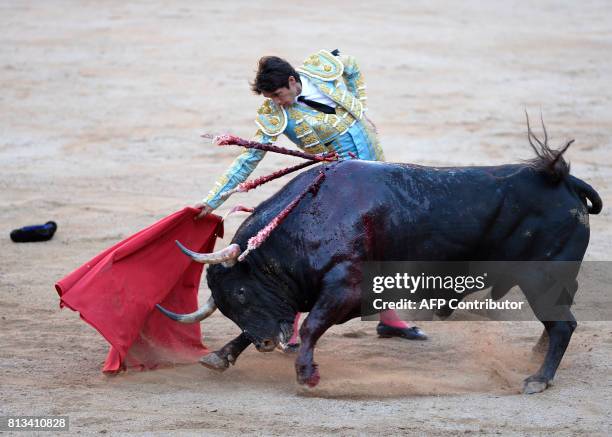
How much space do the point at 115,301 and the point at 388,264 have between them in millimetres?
1373

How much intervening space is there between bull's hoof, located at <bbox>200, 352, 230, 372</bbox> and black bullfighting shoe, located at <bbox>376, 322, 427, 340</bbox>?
1.09 meters

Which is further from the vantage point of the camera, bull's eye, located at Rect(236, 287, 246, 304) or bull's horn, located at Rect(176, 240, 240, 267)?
bull's eye, located at Rect(236, 287, 246, 304)

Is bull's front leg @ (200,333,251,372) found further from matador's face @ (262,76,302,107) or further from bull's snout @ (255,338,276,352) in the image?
matador's face @ (262,76,302,107)

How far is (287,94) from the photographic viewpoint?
5.69 m

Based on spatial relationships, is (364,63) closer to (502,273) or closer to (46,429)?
(502,273)

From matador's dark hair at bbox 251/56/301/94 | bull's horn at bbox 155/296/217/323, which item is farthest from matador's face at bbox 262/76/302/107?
bull's horn at bbox 155/296/217/323

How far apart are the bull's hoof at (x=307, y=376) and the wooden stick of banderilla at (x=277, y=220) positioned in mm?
622

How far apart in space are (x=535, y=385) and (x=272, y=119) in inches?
73.3

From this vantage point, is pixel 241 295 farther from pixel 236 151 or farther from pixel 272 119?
pixel 236 151

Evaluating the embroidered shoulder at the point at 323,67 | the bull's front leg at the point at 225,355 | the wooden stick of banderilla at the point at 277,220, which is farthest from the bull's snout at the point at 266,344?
the embroidered shoulder at the point at 323,67

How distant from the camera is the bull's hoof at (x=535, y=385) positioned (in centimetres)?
530

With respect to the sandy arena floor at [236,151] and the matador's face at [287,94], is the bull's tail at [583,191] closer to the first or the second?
the sandy arena floor at [236,151]

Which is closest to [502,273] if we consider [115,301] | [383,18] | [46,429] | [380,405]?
[380,405]

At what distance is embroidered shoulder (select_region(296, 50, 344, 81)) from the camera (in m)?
5.91
